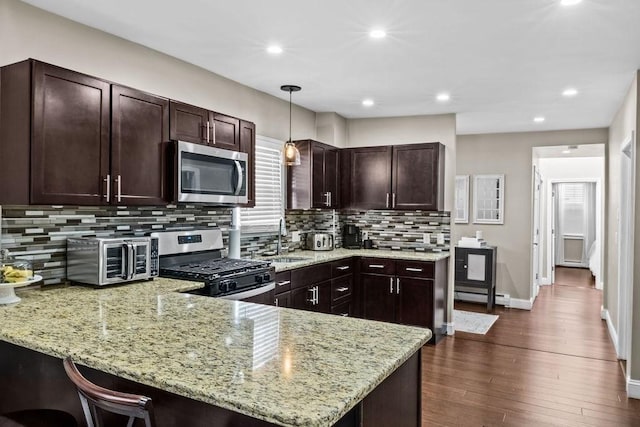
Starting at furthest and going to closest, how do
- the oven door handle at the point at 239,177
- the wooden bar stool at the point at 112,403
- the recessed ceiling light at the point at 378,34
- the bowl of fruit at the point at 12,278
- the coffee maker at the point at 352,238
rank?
the coffee maker at the point at 352,238, the oven door handle at the point at 239,177, the recessed ceiling light at the point at 378,34, the bowl of fruit at the point at 12,278, the wooden bar stool at the point at 112,403

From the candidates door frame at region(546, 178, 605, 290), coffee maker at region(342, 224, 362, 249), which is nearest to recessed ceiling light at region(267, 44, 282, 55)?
coffee maker at region(342, 224, 362, 249)

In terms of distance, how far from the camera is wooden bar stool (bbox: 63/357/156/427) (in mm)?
1174

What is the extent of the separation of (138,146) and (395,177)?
3.10 metres

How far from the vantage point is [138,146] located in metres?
2.88

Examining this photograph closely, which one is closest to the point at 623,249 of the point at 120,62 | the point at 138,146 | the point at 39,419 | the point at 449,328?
the point at 449,328

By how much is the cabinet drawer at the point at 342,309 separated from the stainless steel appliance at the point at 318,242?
0.69 m

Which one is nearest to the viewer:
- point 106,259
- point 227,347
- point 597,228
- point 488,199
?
point 227,347

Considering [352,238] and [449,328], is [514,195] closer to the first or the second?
[449,328]

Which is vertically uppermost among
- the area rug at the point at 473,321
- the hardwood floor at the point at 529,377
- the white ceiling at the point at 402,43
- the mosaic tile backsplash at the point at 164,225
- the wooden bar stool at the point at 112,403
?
the white ceiling at the point at 402,43

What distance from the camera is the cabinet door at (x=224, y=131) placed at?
344 centimetres

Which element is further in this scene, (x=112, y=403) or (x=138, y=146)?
(x=138, y=146)

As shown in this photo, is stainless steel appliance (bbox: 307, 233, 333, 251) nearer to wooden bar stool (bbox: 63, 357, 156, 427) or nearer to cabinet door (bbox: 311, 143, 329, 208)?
cabinet door (bbox: 311, 143, 329, 208)

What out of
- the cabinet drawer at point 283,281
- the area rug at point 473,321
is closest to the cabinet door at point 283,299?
the cabinet drawer at point 283,281

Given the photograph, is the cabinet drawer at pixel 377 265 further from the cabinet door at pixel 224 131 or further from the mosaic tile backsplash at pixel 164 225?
the cabinet door at pixel 224 131
